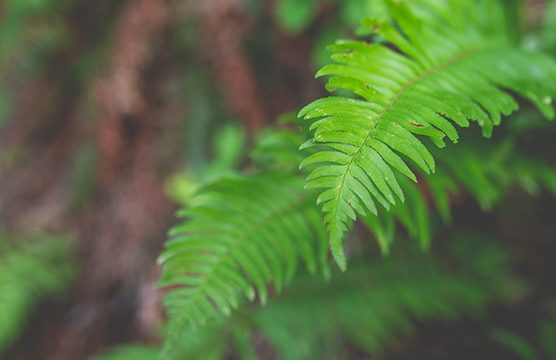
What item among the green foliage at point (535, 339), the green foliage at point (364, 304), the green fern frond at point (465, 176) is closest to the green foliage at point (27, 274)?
the green foliage at point (364, 304)

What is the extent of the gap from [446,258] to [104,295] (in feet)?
7.11

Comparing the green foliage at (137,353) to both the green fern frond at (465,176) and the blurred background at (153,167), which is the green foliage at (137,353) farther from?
the green fern frond at (465,176)

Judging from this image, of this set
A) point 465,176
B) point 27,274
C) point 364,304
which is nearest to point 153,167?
point 27,274

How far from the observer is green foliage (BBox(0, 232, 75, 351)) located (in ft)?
8.14

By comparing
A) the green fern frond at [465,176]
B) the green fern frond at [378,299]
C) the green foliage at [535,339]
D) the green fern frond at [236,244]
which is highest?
the green fern frond at [236,244]

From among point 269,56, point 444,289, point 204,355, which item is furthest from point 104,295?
point 444,289

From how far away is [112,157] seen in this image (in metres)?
2.59

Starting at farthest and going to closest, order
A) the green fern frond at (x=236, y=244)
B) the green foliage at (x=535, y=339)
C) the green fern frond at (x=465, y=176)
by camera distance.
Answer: the green foliage at (x=535, y=339) < the green fern frond at (x=465, y=176) < the green fern frond at (x=236, y=244)

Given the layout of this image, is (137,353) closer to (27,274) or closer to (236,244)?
(236,244)

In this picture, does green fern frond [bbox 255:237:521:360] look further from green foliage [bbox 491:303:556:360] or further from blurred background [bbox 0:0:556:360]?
green foliage [bbox 491:303:556:360]

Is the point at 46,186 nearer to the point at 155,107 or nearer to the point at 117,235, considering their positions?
the point at 117,235

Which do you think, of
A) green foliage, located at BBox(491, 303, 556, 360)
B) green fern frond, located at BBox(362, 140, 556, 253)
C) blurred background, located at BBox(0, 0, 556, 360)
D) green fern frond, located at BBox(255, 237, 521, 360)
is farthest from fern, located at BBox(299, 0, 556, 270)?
green foliage, located at BBox(491, 303, 556, 360)

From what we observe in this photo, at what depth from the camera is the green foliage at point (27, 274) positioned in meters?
2.48

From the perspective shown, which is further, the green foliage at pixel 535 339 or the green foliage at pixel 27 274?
the green foliage at pixel 27 274
